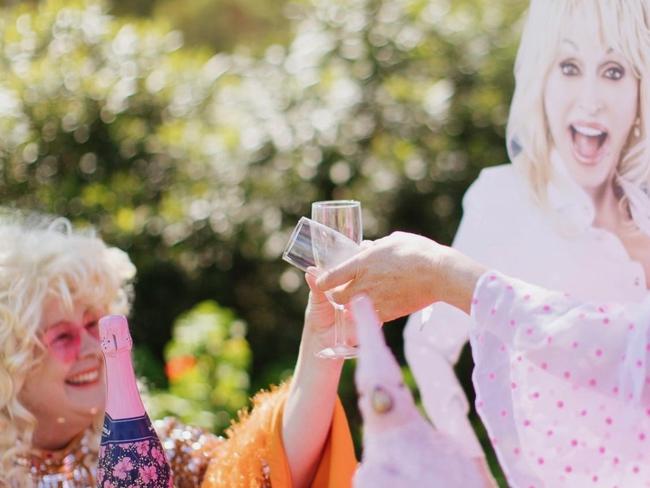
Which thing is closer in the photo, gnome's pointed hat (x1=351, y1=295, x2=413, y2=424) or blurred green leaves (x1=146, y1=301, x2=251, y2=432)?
gnome's pointed hat (x1=351, y1=295, x2=413, y2=424)

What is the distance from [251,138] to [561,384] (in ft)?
8.95

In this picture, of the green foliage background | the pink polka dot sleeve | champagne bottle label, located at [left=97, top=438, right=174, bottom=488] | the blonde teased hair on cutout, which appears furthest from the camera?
the green foliage background

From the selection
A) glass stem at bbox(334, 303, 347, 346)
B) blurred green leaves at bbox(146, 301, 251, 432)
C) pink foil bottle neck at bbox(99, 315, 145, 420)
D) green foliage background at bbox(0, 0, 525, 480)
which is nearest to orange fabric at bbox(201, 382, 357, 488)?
glass stem at bbox(334, 303, 347, 346)

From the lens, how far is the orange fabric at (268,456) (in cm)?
204

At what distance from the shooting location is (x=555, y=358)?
1.50m

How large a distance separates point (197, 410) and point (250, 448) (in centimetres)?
166

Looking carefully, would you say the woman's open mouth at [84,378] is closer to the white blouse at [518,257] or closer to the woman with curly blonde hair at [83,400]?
the woman with curly blonde hair at [83,400]

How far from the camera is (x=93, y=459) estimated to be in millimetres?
2133

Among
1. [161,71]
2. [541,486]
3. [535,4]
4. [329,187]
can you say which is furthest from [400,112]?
[541,486]

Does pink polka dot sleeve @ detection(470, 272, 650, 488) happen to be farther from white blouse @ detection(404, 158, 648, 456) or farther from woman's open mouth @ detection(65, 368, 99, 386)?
woman's open mouth @ detection(65, 368, 99, 386)

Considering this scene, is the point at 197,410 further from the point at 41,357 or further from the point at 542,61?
the point at 542,61

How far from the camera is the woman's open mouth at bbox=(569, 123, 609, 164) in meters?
2.37

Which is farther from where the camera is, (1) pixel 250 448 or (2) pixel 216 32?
(2) pixel 216 32

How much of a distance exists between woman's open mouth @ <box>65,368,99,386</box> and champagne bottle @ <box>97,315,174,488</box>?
39 centimetres
